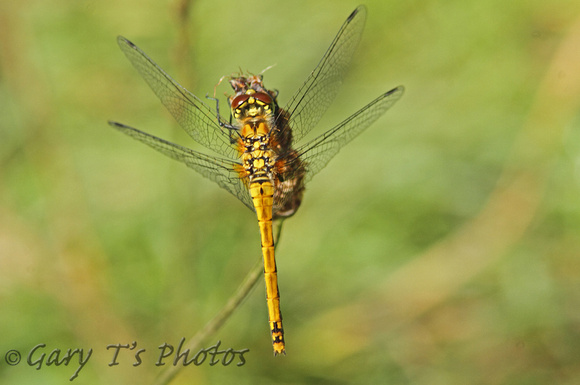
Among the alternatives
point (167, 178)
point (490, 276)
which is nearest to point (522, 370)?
point (490, 276)

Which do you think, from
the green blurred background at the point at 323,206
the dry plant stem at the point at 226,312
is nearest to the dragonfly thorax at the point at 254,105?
the green blurred background at the point at 323,206

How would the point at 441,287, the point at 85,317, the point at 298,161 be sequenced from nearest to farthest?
the point at 298,161, the point at 85,317, the point at 441,287

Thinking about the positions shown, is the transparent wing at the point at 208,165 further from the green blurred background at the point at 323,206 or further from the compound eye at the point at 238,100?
the green blurred background at the point at 323,206

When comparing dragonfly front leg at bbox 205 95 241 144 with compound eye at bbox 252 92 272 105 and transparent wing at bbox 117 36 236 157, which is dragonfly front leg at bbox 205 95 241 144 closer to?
transparent wing at bbox 117 36 236 157

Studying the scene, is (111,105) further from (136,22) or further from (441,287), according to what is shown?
(441,287)

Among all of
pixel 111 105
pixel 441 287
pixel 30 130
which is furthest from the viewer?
pixel 111 105
